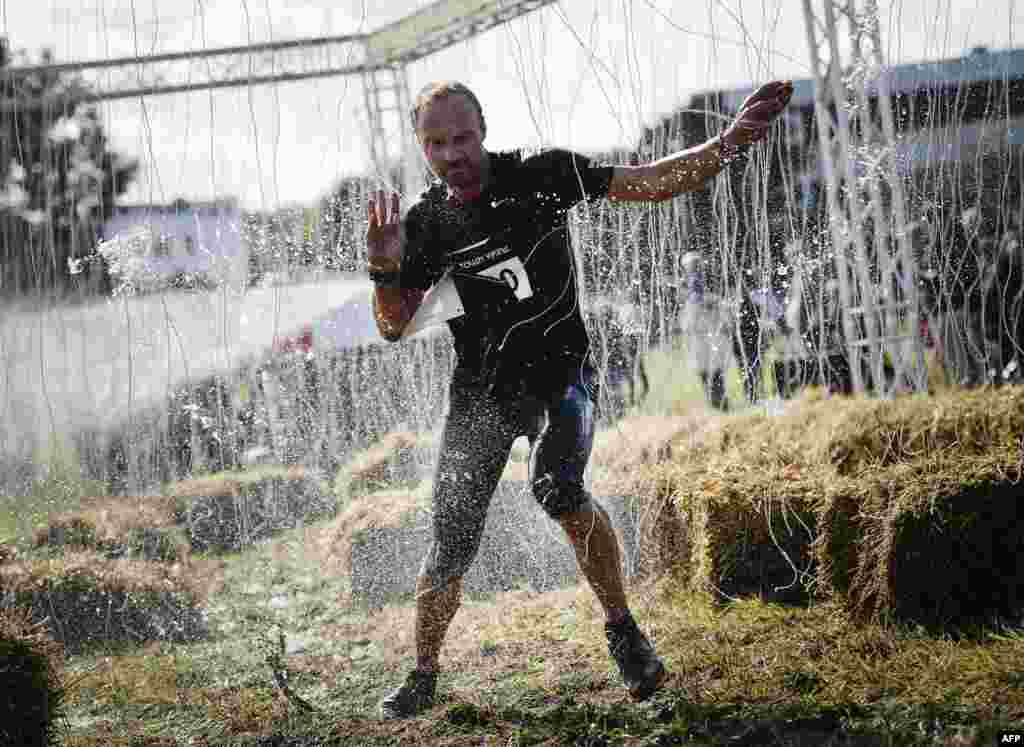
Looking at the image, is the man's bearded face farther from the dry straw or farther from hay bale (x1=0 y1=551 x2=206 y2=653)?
hay bale (x1=0 y1=551 x2=206 y2=653)

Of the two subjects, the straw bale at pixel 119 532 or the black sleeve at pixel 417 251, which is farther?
Answer: the straw bale at pixel 119 532

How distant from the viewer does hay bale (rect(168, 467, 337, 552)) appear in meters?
7.24

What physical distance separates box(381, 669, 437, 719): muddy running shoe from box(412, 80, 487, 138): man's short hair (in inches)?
67.3

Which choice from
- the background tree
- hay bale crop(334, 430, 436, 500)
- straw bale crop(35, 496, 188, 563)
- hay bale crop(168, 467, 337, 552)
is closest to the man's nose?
the background tree

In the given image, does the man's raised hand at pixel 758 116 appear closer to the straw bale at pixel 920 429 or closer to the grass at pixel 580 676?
the straw bale at pixel 920 429

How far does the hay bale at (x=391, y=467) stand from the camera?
6934mm

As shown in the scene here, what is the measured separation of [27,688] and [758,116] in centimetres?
273

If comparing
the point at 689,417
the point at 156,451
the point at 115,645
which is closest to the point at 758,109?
the point at 689,417

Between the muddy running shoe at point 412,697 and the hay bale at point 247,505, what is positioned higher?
the muddy running shoe at point 412,697

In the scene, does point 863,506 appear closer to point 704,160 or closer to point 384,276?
point 704,160

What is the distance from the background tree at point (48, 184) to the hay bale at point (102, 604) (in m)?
1.62

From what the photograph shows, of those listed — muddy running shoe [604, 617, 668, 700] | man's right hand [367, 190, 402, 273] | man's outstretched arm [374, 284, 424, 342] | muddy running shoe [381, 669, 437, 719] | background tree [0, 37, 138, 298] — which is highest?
background tree [0, 37, 138, 298]

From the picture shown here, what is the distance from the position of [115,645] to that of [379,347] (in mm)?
3838

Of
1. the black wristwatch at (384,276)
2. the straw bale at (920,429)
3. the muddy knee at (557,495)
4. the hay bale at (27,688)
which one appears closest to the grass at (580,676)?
the straw bale at (920,429)
